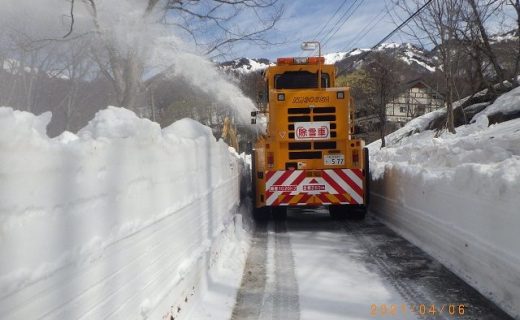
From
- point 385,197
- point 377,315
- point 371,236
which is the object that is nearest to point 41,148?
point 377,315

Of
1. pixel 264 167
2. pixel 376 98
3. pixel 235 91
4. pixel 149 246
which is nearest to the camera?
pixel 149 246

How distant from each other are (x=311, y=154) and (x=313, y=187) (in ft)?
2.15

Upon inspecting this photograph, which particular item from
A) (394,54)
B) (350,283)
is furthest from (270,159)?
(394,54)

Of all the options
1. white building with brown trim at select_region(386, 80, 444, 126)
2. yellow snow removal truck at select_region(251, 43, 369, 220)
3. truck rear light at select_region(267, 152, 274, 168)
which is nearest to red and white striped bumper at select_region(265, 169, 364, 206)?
yellow snow removal truck at select_region(251, 43, 369, 220)

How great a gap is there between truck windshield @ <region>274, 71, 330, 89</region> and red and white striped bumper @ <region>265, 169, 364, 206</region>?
224 cm

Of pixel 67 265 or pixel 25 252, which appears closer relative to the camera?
pixel 25 252

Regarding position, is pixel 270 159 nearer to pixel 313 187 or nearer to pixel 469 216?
pixel 313 187

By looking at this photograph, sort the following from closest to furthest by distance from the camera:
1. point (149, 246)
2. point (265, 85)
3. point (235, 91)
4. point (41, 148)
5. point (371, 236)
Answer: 1. point (41, 148)
2. point (149, 246)
3. point (371, 236)
4. point (265, 85)
5. point (235, 91)

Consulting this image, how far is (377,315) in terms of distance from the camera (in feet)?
14.5

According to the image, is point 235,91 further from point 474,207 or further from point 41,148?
point 41,148

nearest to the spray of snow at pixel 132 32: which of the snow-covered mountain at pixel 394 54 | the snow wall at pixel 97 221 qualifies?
the snow-covered mountain at pixel 394 54

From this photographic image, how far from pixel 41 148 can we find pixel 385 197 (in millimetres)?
8584

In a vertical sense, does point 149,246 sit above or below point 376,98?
below

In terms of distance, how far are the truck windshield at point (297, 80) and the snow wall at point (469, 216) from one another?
2.63m
